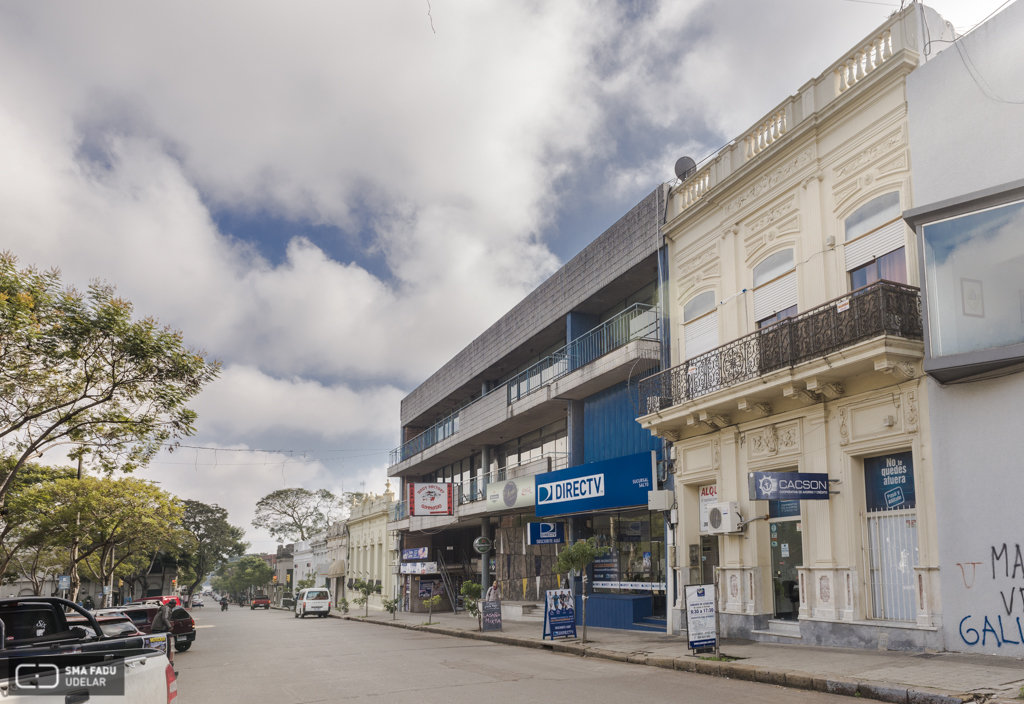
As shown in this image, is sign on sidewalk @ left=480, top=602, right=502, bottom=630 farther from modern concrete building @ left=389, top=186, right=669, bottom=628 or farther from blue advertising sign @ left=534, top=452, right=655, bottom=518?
blue advertising sign @ left=534, top=452, right=655, bottom=518

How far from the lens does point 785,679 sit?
10.5 m

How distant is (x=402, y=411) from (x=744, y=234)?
1241 inches

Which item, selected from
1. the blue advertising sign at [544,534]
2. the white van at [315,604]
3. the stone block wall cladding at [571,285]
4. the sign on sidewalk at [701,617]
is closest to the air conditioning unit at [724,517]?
the sign on sidewalk at [701,617]

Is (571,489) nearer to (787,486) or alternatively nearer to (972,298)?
(787,486)

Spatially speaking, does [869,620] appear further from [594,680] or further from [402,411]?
[402,411]

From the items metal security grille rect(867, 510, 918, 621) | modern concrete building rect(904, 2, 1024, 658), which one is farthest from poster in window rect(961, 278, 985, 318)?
metal security grille rect(867, 510, 918, 621)

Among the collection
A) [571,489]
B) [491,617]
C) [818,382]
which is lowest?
[491,617]

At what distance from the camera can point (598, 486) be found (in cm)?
2089

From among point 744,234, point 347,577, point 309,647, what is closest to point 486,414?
point 309,647

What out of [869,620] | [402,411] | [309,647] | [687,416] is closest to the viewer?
[869,620]

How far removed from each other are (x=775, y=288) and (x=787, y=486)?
4.54 meters

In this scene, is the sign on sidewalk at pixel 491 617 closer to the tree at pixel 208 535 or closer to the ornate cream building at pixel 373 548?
the ornate cream building at pixel 373 548

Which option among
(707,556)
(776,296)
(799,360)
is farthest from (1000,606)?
(707,556)

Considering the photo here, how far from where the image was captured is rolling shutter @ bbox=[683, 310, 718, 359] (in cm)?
1786
